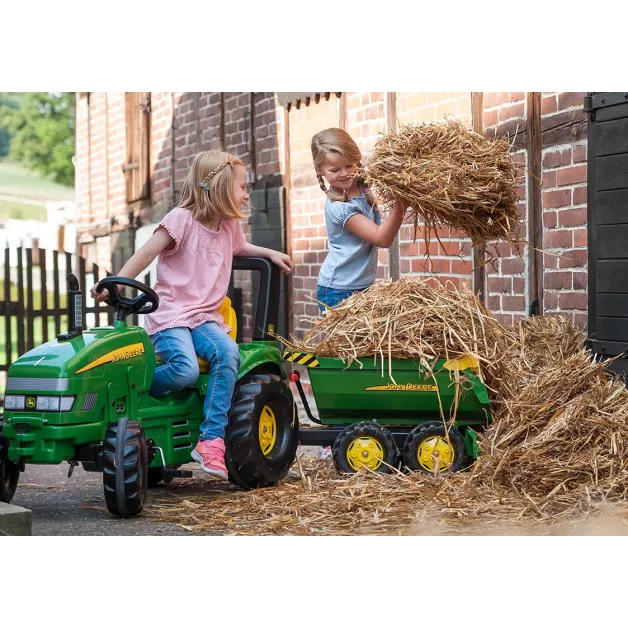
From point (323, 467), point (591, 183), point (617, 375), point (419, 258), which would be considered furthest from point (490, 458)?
point (419, 258)

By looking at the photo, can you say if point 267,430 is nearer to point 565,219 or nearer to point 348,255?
point 348,255

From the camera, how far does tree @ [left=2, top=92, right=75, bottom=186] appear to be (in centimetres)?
3303

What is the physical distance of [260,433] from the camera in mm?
5324

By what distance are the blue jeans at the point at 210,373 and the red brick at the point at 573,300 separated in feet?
6.24

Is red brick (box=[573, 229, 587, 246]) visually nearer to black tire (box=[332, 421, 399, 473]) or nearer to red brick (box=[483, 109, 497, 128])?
red brick (box=[483, 109, 497, 128])

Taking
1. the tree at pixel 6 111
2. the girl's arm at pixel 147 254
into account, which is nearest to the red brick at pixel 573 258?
the girl's arm at pixel 147 254

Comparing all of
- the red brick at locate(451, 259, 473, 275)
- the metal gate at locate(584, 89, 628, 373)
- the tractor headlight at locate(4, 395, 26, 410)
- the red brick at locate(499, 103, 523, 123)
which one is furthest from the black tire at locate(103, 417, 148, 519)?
the red brick at locate(499, 103, 523, 123)

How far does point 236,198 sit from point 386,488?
62.7 inches

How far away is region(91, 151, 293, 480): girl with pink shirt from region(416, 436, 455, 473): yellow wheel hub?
0.92 meters

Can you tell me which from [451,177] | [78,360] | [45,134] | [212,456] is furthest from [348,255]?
[45,134]

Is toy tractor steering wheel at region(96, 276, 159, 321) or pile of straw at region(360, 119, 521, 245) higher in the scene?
pile of straw at region(360, 119, 521, 245)

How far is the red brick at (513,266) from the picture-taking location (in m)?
6.45

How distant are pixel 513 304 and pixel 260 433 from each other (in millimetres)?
1967

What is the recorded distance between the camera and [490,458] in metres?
4.93
